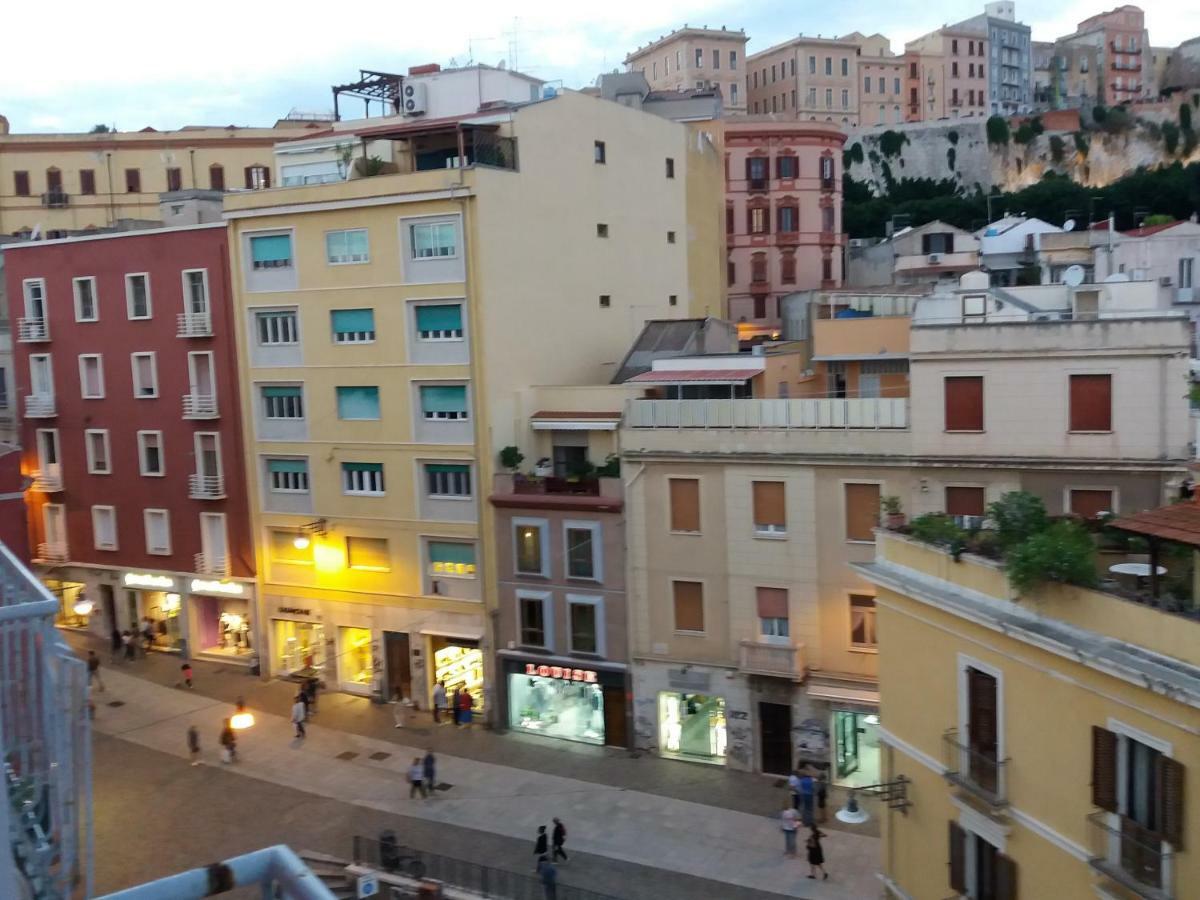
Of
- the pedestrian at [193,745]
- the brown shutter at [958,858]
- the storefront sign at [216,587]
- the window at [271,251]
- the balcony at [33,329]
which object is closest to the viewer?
the brown shutter at [958,858]

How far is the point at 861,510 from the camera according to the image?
25.7 m

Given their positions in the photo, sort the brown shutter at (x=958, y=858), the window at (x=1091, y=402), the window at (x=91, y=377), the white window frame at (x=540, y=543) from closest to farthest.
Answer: the brown shutter at (x=958, y=858) → the window at (x=1091, y=402) → the white window frame at (x=540, y=543) → the window at (x=91, y=377)

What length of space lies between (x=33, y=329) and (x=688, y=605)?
25.1m

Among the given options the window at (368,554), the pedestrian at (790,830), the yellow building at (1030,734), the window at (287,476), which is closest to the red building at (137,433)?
the window at (287,476)

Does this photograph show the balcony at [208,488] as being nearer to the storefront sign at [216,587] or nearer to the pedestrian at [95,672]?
the storefront sign at [216,587]

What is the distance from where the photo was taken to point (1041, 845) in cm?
1459

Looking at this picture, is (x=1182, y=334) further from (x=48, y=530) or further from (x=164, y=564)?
(x=48, y=530)

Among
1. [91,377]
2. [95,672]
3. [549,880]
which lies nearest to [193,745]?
[95,672]

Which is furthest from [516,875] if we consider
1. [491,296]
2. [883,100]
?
[883,100]

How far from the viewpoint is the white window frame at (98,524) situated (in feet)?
125

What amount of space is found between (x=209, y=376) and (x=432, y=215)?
974cm

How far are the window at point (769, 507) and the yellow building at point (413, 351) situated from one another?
7.50 m

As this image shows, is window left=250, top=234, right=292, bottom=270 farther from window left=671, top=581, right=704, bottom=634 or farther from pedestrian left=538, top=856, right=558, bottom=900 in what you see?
pedestrian left=538, top=856, right=558, bottom=900

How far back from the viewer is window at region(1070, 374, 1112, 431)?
75.5ft
